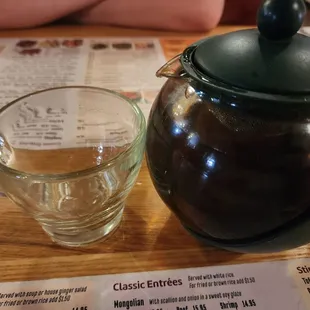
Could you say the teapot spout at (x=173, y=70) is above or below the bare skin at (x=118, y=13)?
above

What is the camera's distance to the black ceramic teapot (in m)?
0.33

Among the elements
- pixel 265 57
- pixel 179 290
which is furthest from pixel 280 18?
pixel 179 290

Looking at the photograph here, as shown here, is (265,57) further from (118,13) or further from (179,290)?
(118,13)

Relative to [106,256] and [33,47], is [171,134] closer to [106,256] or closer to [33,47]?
[106,256]

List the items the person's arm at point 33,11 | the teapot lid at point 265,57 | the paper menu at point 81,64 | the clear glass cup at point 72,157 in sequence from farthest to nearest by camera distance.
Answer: the person's arm at point 33,11 → the paper menu at point 81,64 → the clear glass cup at point 72,157 → the teapot lid at point 265,57

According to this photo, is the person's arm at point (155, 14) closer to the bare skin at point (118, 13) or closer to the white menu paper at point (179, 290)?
the bare skin at point (118, 13)

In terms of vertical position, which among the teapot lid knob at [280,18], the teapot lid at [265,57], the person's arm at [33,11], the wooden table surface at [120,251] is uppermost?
the teapot lid knob at [280,18]

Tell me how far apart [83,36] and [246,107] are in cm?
78

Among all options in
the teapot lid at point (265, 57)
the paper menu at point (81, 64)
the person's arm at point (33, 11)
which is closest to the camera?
the teapot lid at point (265, 57)

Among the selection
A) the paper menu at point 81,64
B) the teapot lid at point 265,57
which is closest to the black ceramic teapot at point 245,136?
the teapot lid at point 265,57

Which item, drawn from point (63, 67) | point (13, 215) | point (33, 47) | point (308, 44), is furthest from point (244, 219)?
point (33, 47)

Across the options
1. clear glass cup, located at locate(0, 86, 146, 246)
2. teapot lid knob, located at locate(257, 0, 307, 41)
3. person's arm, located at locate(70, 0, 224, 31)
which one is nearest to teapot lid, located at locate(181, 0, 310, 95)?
teapot lid knob, located at locate(257, 0, 307, 41)

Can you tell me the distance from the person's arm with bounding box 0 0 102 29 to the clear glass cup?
1.64ft

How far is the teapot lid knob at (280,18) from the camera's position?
1.17 feet
